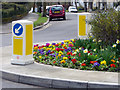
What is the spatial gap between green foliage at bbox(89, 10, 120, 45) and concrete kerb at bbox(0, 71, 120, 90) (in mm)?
3274

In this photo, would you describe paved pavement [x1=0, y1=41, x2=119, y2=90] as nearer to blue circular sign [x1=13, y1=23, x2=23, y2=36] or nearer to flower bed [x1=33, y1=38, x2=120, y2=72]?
flower bed [x1=33, y1=38, x2=120, y2=72]

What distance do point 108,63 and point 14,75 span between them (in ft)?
8.05

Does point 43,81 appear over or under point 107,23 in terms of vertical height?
under

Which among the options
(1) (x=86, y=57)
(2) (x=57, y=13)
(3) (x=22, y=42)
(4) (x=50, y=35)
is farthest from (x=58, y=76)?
(2) (x=57, y=13)

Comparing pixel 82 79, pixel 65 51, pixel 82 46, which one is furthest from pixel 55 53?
pixel 82 79

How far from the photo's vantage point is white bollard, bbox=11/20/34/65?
360 inches

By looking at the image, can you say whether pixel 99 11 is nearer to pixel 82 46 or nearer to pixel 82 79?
pixel 82 46

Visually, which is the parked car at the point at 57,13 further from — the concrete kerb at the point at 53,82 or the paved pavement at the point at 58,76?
the concrete kerb at the point at 53,82

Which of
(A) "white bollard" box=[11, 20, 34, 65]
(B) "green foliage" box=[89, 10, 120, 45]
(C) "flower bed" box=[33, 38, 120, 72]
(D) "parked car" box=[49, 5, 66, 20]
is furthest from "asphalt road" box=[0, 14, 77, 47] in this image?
(D) "parked car" box=[49, 5, 66, 20]

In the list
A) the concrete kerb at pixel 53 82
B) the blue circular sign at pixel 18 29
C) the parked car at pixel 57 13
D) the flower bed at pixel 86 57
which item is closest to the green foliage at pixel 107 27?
the flower bed at pixel 86 57

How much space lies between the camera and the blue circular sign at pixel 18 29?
30.1ft

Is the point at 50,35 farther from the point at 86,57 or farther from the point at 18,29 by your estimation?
the point at 86,57

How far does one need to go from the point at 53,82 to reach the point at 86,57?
79.7 inches

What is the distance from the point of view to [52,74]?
780cm
